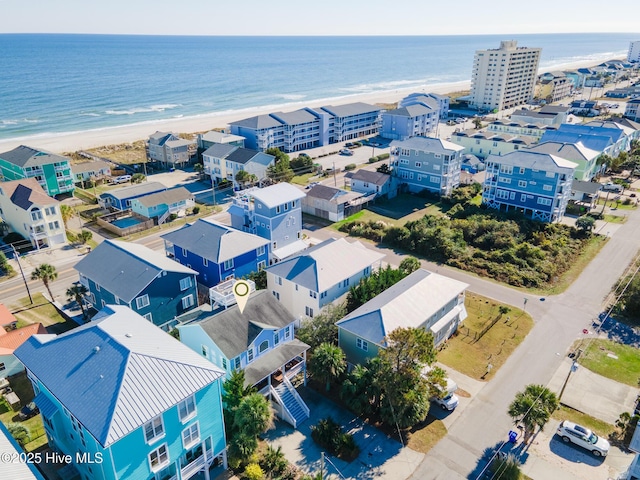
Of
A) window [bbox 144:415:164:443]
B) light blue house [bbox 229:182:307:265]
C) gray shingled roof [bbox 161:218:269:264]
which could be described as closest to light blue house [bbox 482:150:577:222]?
light blue house [bbox 229:182:307:265]

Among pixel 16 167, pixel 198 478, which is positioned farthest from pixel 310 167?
pixel 198 478

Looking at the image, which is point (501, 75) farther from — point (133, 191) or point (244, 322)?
point (244, 322)

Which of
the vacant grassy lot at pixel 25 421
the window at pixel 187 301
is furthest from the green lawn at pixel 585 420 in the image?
the vacant grassy lot at pixel 25 421

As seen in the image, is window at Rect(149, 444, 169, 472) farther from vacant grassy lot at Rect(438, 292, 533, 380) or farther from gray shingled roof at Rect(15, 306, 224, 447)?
vacant grassy lot at Rect(438, 292, 533, 380)

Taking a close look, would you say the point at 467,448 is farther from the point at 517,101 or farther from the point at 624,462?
the point at 517,101

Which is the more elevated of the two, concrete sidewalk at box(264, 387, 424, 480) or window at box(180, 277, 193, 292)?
window at box(180, 277, 193, 292)

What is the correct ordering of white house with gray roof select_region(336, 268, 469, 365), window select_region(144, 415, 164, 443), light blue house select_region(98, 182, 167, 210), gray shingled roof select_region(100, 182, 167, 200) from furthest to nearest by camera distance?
gray shingled roof select_region(100, 182, 167, 200) → light blue house select_region(98, 182, 167, 210) → white house with gray roof select_region(336, 268, 469, 365) → window select_region(144, 415, 164, 443)

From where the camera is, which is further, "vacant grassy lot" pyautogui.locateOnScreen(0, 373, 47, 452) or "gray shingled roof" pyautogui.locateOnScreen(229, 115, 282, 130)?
"gray shingled roof" pyautogui.locateOnScreen(229, 115, 282, 130)
